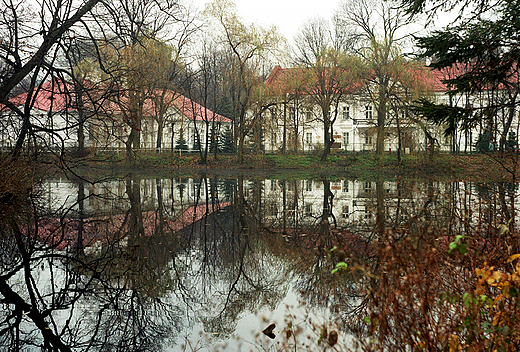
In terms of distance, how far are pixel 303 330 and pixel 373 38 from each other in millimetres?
33182

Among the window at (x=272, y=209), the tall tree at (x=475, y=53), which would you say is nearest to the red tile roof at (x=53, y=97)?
the window at (x=272, y=209)

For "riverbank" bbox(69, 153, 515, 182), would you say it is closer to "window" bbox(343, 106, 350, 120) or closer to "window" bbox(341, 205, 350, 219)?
"window" bbox(341, 205, 350, 219)

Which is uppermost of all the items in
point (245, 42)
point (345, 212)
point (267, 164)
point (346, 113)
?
point (245, 42)

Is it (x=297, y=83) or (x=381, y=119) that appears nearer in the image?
(x=381, y=119)

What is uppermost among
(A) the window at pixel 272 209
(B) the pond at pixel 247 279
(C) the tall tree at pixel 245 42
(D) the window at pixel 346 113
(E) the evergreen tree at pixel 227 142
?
(C) the tall tree at pixel 245 42

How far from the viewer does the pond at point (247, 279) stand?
135 inches

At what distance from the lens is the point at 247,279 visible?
627cm

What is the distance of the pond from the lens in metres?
3.42

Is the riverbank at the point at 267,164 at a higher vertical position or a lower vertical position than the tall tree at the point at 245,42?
lower

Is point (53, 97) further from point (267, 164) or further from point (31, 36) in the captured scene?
point (267, 164)

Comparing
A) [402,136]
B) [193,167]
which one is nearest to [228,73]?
[193,167]

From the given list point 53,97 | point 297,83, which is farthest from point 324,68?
point 53,97

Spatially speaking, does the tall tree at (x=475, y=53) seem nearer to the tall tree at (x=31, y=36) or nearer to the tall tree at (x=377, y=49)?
the tall tree at (x=31, y=36)

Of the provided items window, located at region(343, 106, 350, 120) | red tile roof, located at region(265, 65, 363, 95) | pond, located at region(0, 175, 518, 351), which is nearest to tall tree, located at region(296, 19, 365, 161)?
red tile roof, located at region(265, 65, 363, 95)
